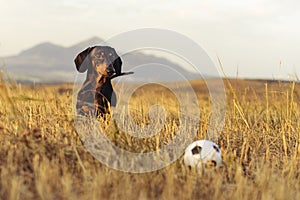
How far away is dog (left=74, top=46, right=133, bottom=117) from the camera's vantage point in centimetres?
621

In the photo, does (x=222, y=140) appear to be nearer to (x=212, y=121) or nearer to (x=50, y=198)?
(x=212, y=121)

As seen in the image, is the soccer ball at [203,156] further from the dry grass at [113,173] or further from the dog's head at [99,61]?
the dog's head at [99,61]

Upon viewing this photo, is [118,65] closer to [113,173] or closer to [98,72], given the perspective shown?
[98,72]

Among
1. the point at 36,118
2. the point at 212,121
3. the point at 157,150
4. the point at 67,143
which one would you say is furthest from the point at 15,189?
the point at 212,121

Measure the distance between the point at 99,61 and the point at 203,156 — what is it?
251cm

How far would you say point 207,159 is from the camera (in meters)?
4.23

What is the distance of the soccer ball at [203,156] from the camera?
4156mm

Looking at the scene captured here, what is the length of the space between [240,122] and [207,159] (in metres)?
1.95

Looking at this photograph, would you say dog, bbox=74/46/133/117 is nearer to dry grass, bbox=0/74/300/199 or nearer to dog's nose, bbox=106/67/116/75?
dog's nose, bbox=106/67/116/75

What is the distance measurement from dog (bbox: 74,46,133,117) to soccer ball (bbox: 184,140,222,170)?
2.05 meters

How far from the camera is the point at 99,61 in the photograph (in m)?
6.25

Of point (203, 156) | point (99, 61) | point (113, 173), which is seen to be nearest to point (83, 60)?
point (99, 61)

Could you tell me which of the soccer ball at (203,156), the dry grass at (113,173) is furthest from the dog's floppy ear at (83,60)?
the soccer ball at (203,156)

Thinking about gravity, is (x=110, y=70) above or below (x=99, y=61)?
below
